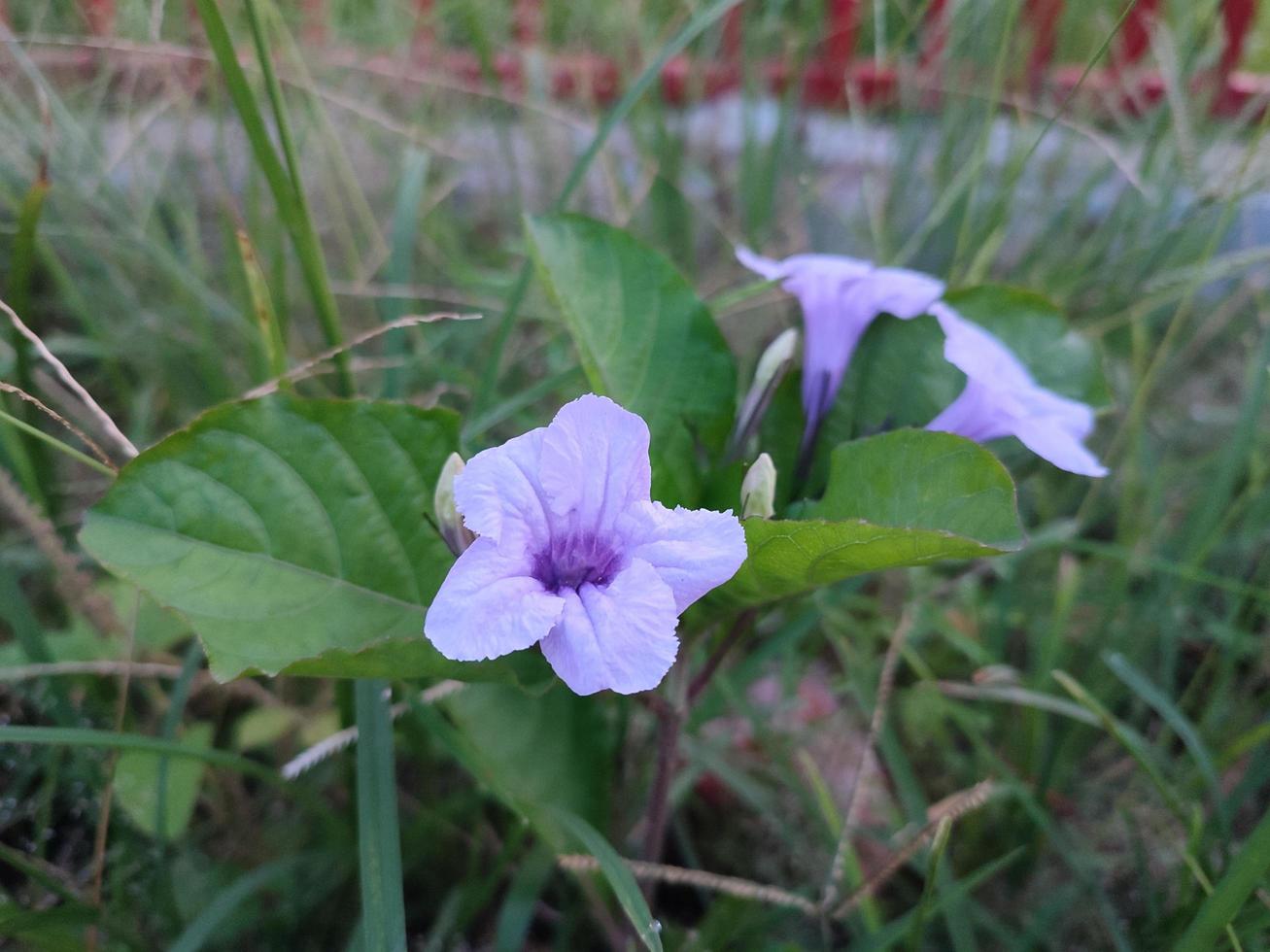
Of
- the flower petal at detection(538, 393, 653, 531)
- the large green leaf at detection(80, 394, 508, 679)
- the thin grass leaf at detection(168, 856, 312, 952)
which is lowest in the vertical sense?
the thin grass leaf at detection(168, 856, 312, 952)

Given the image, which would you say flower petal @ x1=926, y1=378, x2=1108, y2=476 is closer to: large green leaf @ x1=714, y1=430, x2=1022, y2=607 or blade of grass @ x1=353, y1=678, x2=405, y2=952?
large green leaf @ x1=714, y1=430, x2=1022, y2=607

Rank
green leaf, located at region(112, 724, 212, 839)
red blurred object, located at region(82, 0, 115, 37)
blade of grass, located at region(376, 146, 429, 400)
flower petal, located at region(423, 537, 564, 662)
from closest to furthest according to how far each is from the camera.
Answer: flower petal, located at region(423, 537, 564, 662) < green leaf, located at region(112, 724, 212, 839) < blade of grass, located at region(376, 146, 429, 400) < red blurred object, located at region(82, 0, 115, 37)

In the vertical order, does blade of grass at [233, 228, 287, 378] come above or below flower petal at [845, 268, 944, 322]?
below

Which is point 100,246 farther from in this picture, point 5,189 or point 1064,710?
point 1064,710

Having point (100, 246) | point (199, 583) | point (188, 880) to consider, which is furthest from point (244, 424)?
point (100, 246)

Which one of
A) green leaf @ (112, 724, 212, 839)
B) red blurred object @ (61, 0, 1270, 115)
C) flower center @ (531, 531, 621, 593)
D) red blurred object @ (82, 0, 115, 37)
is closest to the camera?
flower center @ (531, 531, 621, 593)

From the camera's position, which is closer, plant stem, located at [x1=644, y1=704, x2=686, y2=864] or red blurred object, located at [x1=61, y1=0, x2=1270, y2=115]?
plant stem, located at [x1=644, y1=704, x2=686, y2=864]

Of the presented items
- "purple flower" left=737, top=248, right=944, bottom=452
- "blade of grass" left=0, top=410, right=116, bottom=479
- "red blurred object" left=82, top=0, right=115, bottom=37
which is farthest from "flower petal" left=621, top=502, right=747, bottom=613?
"red blurred object" left=82, top=0, right=115, bottom=37
